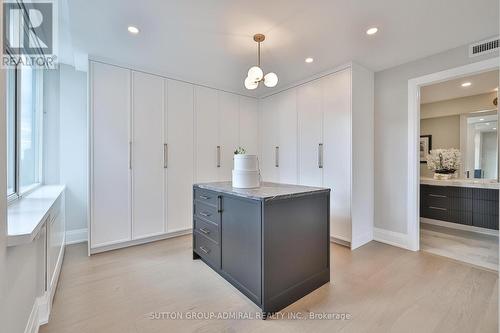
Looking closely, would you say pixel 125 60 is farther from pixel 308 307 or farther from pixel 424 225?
pixel 424 225

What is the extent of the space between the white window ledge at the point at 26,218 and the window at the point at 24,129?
0.44 ft

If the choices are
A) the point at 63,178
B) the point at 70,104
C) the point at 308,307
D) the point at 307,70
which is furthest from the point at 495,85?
the point at 63,178

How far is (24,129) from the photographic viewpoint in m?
2.38

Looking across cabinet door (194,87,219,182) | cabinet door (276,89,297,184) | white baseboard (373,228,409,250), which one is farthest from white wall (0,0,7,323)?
white baseboard (373,228,409,250)

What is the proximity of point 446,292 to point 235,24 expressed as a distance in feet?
10.6

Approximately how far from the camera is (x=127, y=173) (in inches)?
125

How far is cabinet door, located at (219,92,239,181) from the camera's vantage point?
13.4ft

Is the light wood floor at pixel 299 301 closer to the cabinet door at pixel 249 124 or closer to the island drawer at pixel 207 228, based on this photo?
the island drawer at pixel 207 228

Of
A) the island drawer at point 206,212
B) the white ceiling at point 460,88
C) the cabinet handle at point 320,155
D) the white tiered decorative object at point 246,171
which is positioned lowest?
the island drawer at point 206,212

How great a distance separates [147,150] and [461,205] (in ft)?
17.2

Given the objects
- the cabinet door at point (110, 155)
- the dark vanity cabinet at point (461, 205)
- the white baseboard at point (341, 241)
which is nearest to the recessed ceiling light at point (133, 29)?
the cabinet door at point (110, 155)

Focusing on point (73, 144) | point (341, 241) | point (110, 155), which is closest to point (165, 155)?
point (110, 155)

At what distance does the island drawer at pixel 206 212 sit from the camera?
2.30 m

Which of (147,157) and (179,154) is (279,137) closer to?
(179,154)
